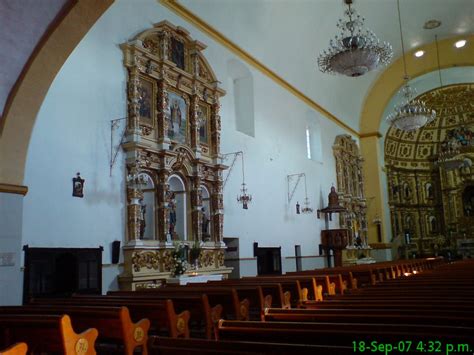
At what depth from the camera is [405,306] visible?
153 inches

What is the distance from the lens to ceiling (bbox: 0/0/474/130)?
22.2ft

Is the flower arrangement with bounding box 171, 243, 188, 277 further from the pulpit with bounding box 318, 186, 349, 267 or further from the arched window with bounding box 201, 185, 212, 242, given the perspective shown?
the pulpit with bounding box 318, 186, 349, 267

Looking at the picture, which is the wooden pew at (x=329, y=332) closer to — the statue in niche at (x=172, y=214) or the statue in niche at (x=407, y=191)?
the statue in niche at (x=172, y=214)

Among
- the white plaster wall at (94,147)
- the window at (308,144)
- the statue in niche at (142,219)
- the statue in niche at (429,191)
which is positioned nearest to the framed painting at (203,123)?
the white plaster wall at (94,147)

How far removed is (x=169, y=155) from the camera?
35.5 ft

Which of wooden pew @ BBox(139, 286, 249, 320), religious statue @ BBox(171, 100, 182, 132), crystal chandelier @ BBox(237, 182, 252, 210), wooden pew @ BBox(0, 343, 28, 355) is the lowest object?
wooden pew @ BBox(139, 286, 249, 320)

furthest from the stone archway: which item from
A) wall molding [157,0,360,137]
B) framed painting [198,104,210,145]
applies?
framed painting [198,104,210,145]

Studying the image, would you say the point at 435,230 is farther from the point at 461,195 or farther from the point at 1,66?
the point at 1,66

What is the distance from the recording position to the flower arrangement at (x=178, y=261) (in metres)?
10.3

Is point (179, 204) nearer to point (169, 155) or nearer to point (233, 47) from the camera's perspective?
point (169, 155)

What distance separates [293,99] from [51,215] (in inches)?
474

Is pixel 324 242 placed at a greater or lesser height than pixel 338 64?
lesser

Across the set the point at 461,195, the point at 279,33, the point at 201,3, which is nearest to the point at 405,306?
the point at 201,3

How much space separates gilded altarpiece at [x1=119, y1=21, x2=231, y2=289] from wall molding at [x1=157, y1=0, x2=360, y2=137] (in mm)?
736
